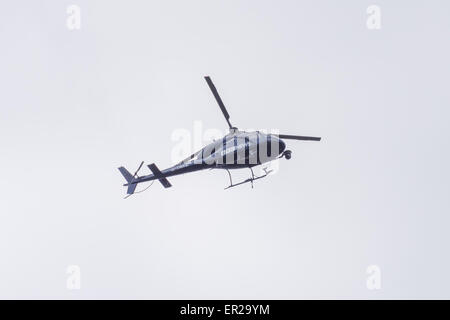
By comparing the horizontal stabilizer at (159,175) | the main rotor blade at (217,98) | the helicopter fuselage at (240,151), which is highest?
the main rotor blade at (217,98)

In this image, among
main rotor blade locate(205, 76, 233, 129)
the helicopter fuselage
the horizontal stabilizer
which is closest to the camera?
main rotor blade locate(205, 76, 233, 129)

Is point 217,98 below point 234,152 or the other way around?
the other way around

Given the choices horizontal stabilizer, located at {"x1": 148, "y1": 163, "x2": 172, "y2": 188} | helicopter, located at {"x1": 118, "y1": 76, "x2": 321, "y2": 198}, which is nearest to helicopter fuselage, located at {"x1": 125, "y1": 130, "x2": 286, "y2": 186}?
helicopter, located at {"x1": 118, "y1": 76, "x2": 321, "y2": 198}

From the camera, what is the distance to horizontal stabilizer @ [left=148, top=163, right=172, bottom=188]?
3879cm

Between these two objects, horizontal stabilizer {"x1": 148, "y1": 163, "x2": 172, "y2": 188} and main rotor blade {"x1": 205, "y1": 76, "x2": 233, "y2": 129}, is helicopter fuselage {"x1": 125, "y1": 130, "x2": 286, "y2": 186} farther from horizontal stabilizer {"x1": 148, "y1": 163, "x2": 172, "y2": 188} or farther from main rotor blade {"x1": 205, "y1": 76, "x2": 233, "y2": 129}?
horizontal stabilizer {"x1": 148, "y1": 163, "x2": 172, "y2": 188}

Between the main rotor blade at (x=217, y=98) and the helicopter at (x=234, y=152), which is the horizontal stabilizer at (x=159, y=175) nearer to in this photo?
the helicopter at (x=234, y=152)

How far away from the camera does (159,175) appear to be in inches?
1559

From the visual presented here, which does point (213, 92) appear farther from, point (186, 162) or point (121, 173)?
point (121, 173)

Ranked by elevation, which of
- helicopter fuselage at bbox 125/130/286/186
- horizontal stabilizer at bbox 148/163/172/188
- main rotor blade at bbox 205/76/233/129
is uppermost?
main rotor blade at bbox 205/76/233/129

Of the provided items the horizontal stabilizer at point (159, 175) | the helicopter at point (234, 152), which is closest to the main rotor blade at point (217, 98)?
the helicopter at point (234, 152)

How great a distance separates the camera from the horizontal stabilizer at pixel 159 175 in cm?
3879

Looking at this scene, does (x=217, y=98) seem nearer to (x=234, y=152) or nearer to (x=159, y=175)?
(x=234, y=152)

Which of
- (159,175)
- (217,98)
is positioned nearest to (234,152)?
(217,98)
